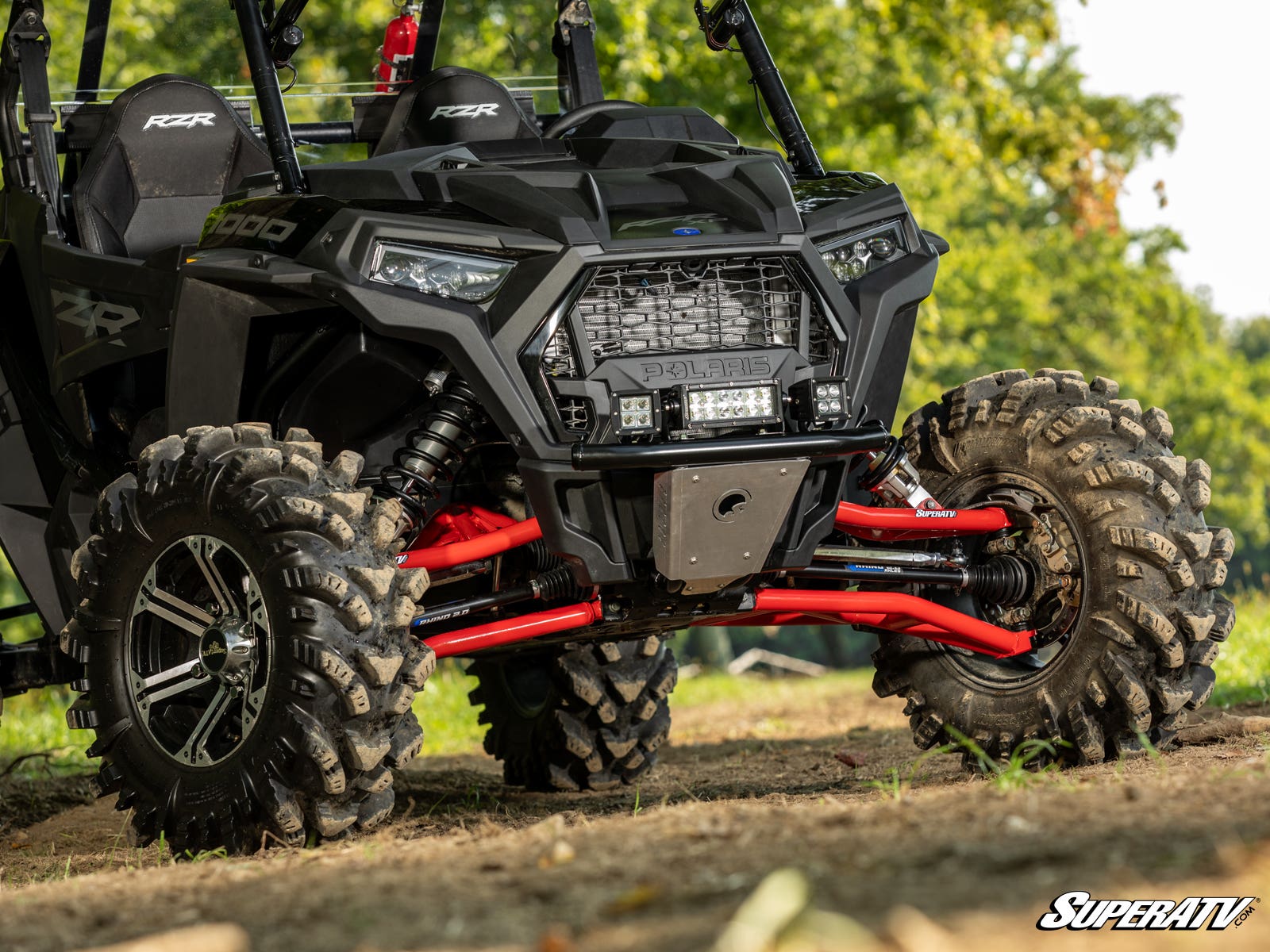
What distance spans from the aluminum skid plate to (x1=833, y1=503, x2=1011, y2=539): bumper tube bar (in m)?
0.53

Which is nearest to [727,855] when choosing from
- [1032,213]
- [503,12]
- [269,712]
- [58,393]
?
[269,712]

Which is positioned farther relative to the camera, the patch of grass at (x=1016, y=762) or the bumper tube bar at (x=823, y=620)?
the bumper tube bar at (x=823, y=620)

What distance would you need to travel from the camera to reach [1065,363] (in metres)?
30.1

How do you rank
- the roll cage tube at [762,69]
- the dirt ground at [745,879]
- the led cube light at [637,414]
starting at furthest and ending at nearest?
the roll cage tube at [762,69] → the led cube light at [637,414] → the dirt ground at [745,879]

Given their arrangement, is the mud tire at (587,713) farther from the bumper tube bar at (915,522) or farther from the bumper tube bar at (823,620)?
the bumper tube bar at (915,522)

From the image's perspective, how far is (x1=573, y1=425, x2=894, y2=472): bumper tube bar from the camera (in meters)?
3.89

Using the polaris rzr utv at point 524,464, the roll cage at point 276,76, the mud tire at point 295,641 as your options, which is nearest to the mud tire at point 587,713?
the polaris rzr utv at point 524,464

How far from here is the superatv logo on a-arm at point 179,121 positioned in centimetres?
592

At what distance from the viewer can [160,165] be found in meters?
5.90

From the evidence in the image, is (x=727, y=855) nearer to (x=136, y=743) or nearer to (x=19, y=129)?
(x=136, y=743)

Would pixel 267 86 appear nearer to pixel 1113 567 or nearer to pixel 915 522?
pixel 915 522

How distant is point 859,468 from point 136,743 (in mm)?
2259

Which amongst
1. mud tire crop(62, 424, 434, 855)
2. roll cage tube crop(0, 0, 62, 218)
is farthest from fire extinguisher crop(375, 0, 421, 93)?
mud tire crop(62, 424, 434, 855)

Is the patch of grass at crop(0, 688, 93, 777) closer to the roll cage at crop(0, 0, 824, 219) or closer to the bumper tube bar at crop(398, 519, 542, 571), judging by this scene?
the roll cage at crop(0, 0, 824, 219)
